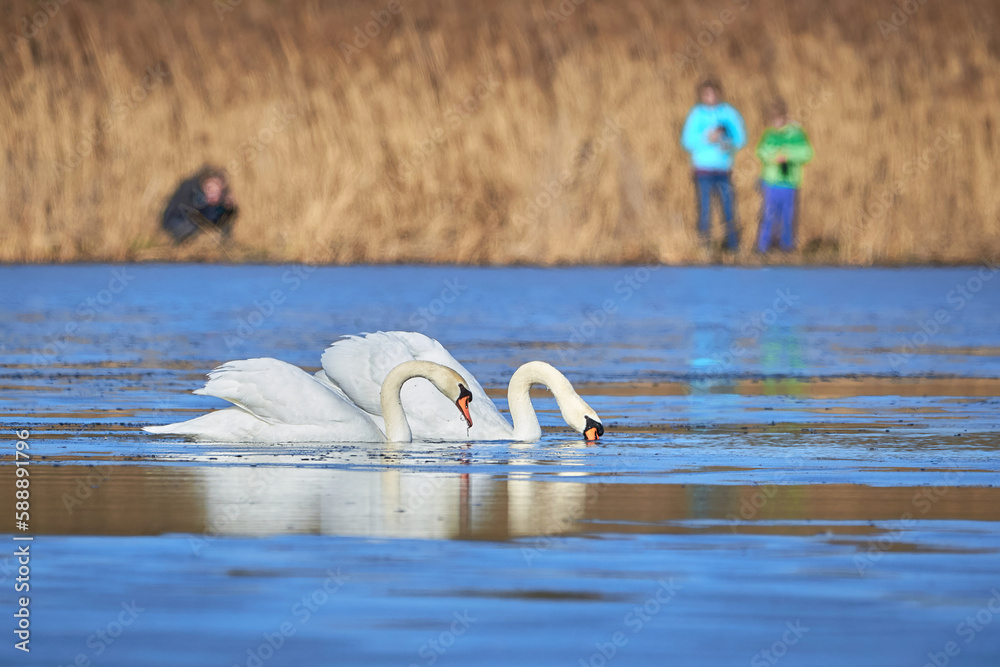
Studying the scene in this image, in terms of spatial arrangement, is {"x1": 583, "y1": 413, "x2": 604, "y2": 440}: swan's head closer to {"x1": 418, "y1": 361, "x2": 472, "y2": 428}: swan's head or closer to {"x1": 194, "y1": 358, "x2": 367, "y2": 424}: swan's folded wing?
{"x1": 418, "y1": 361, "x2": 472, "y2": 428}: swan's head

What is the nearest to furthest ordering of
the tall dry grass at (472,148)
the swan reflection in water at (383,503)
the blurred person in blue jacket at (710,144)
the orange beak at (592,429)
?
the swan reflection in water at (383,503) → the orange beak at (592,429) → the blurred person in blue jacket at (710,144) → the tall dry grass at (472,148)

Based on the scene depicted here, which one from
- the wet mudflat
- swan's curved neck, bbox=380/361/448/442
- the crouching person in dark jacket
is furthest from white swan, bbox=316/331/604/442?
the crouching person in dark jacket

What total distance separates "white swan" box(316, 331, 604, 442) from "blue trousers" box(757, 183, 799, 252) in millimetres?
14617

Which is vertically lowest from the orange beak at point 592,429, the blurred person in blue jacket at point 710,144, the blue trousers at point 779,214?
the orange beak at point 592,429

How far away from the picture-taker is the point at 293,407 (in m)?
9.29

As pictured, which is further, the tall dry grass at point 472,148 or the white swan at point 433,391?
the tall dry grass at point 472,148

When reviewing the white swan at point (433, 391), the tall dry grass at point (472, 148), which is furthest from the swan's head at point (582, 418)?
the tall dry grass at point (472, 148)

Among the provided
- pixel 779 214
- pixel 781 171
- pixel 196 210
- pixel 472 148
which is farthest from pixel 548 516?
pixel 472 148

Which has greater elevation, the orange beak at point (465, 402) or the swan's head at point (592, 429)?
the orange beak at point (465, 402)

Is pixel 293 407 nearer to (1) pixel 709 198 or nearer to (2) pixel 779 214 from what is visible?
(1) pixel 709 198

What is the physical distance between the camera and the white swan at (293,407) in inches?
365

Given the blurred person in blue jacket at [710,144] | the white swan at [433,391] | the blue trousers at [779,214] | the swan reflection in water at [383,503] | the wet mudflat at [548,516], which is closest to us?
the wet mudflat at [548,516]

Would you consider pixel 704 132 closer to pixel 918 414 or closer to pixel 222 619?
pixel 918 414

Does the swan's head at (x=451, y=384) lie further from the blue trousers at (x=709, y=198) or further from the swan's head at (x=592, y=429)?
the blue trousers at (x=709, y=198)
